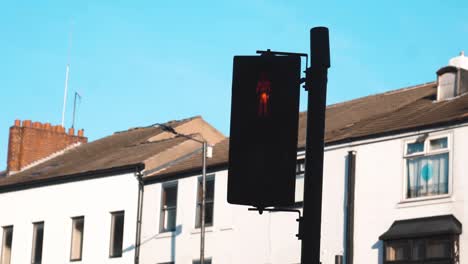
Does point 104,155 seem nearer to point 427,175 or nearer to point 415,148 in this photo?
point 415,148

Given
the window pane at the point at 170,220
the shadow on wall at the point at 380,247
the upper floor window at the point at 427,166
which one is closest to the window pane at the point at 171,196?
the window pane at the point at 170,220

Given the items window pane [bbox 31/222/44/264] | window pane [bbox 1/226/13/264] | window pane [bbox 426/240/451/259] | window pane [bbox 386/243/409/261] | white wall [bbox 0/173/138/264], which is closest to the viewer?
window pane [bbox 426/240/451/259]

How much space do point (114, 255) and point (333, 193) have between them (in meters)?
12.4

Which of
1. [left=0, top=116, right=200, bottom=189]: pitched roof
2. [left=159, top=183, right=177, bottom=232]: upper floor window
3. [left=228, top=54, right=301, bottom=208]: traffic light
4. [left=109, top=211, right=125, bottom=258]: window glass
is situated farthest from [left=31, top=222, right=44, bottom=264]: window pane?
[left=228, top=54, right=301, bottom=208]: traffic light

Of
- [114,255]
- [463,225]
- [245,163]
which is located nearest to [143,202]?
[114,255]

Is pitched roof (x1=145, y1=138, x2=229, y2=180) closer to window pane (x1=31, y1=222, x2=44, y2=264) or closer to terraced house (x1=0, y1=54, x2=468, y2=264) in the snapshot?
terraced house (x1=0, y1=54, x2=468, y2=264)

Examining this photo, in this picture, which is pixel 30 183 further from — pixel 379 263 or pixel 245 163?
pixel 245 163

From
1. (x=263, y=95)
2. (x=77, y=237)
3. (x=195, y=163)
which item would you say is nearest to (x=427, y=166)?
(x=195, y=163)

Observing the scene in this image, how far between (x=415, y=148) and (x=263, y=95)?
25.1m

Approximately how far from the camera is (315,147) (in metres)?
7.42

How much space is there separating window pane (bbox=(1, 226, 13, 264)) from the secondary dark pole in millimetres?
43167

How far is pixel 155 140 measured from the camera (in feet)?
158

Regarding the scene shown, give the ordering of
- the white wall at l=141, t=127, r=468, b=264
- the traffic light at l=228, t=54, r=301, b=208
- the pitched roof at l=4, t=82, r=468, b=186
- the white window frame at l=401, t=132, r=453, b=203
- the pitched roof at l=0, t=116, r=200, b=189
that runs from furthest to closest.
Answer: the pitched roof at l=0, t=116, r=200, b=189 < the pitched roof at l=4, t=82, r=468, b=186 < the white wall at l=141, t=127, r=468, b=264 < the white window frame at l=401, t=132, r=453, b=203 < the traffic light at l=228, t=54, r=301, b=208

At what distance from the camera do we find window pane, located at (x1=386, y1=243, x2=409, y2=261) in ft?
102
